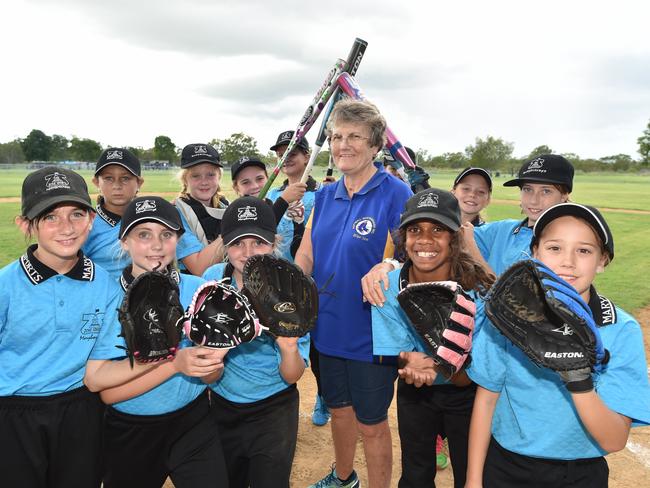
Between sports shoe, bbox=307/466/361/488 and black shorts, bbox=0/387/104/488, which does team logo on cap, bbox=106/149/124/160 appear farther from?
sports shoe, bbox=307/466/361/488

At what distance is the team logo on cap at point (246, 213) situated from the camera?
271 centimetres

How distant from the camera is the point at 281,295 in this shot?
2.23m

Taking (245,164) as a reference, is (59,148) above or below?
above

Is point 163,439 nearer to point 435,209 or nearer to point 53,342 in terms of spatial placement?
point 53,342

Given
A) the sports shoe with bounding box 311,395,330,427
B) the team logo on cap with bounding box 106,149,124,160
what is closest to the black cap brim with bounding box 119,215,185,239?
the team logo on cap with bounding box 106,149,124,160

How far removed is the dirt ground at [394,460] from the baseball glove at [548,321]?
2.19 m

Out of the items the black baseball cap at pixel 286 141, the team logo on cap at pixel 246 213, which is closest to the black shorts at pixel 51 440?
the team logo on cap at pixel 246 213

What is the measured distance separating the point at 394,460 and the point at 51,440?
2.51 m

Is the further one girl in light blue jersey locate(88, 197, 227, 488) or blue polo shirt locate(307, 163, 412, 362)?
blue polo shirt locate(307, 163, 412, 362)

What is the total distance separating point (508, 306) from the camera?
1804 mm

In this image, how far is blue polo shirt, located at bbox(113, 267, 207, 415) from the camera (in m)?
2.44

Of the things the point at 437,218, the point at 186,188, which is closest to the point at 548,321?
the point at 437,218

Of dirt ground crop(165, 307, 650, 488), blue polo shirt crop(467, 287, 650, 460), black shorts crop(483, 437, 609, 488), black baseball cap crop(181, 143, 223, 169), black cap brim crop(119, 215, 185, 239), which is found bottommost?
dirt ground crop(165, 307, 650, 488)

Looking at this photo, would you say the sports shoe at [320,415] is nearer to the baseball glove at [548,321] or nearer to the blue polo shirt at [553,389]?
the blue polo shirt at [553,389]
